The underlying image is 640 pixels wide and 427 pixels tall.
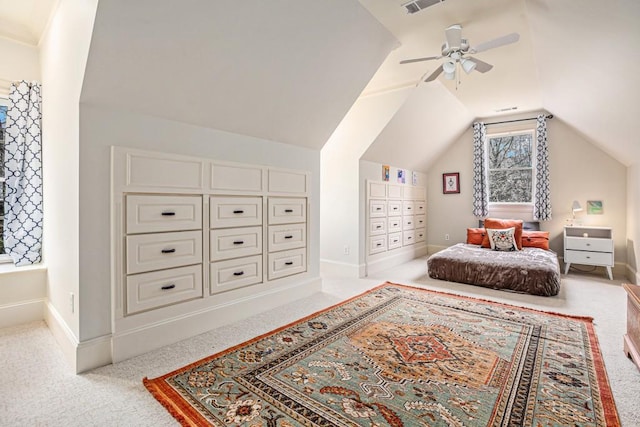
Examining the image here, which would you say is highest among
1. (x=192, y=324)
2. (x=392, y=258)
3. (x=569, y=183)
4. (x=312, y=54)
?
(x=312, y=54)

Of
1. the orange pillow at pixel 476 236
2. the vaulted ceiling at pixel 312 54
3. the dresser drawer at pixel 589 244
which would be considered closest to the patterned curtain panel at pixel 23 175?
the vaulted ceiling at pixel 312 54

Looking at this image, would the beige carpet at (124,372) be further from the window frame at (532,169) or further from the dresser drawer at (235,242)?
the window frame at (532,169)

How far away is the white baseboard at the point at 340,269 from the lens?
4.68 metres

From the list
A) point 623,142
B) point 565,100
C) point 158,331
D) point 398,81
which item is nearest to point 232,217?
point 158,331

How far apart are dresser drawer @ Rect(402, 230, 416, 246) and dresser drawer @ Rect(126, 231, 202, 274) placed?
421cm

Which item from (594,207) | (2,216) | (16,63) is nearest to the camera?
(16,63)

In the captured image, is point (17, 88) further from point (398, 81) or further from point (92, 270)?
point (398, 81)

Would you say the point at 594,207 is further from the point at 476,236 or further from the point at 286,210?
the point at 286,210

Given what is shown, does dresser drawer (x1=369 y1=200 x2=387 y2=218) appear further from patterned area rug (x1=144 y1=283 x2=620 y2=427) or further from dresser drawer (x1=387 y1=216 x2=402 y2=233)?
patterned area rug (x1=144 y1=283 x2=620 y2=427)

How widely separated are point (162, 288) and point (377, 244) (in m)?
3.42

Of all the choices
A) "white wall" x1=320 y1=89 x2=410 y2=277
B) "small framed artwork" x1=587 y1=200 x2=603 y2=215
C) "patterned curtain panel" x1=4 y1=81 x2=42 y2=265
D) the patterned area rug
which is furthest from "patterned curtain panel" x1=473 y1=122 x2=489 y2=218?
"patterned curtain panel" x1=4 y1=81 x2=42 y2=265

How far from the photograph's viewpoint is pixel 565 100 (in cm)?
415

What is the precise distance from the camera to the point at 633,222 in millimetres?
4461

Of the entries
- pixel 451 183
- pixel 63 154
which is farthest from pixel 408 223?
pixel 63 154
